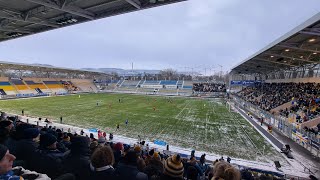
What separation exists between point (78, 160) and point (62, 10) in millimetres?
7132

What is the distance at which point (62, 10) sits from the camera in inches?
324

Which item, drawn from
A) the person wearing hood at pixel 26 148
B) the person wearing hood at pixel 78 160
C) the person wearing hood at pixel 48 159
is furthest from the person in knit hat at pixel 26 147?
the person wearing hood at pixel 78 160

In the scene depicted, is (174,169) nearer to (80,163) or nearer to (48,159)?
(80,163)

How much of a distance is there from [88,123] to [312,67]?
32855 mm

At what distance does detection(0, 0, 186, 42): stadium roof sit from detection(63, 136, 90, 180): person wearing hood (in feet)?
18.7

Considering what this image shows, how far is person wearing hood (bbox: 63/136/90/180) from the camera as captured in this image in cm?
328

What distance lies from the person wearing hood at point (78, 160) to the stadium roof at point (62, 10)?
18.7ft

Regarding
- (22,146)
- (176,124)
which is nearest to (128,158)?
(22,146)

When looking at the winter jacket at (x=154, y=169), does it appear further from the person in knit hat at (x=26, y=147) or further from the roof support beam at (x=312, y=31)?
the roof support beam at (x=312, y=31)

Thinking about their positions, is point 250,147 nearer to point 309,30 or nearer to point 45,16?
point 309,30

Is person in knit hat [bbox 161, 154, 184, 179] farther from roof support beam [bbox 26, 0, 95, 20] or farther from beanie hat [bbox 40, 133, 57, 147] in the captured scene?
roof support beam [bbox 26, 0, 95, 20]

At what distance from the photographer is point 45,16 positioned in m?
10.0

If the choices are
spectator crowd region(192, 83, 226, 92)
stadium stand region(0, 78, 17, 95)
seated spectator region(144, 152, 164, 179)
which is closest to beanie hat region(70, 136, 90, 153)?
seated spectator region(144, 152, 164, 179)

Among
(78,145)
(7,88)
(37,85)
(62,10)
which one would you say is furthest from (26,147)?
(37,85)
